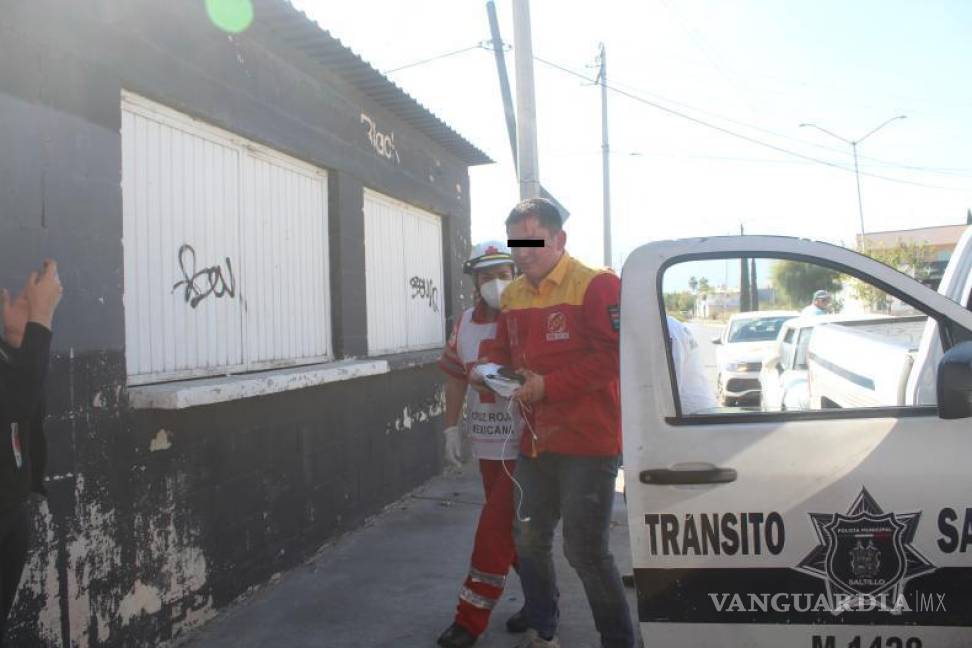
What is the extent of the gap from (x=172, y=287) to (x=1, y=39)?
1397mm

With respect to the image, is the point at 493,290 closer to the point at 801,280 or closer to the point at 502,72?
the point at 801,280

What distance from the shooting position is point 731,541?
2.34m

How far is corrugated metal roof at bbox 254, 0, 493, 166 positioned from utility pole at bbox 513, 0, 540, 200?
2.30 feet

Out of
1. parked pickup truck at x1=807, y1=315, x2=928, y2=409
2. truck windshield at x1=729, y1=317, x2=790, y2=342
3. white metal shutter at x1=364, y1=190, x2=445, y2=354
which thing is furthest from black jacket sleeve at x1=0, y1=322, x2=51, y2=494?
truck windshield at x1=729, y1=317, x2=790, y2=342

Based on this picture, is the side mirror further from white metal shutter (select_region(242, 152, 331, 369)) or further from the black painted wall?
white metal shutter (select_region(242, 152, 331, 369))

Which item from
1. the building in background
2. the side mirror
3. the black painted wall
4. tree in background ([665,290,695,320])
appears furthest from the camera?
the building in background

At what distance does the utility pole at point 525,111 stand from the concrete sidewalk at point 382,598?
3145 millimetres

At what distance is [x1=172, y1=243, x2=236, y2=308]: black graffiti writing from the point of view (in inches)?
157

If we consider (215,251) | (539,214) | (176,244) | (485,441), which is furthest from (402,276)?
(539,214)

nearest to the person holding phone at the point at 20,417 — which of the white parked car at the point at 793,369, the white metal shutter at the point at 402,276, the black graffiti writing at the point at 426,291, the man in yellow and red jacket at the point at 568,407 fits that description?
the man in yellow and red jacket at the point at 568,407

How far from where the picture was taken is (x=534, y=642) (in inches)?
132

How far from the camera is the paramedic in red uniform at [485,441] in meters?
3.47

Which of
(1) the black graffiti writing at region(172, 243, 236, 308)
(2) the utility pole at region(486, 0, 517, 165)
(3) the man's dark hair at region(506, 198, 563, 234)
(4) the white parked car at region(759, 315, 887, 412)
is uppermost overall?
(2) the utility pole at region(486, 0, 517, 165)

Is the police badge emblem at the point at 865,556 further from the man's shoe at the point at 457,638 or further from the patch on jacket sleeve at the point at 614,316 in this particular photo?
the man's shoe at the point at 457,638
